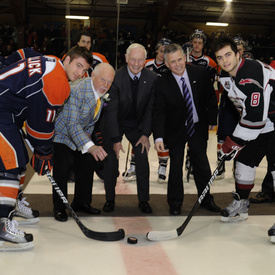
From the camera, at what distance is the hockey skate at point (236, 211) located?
Answer: 2811 millimetres

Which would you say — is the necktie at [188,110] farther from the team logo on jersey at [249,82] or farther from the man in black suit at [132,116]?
the team logo on jersey at [249,82]

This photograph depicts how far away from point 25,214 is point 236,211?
135 cm

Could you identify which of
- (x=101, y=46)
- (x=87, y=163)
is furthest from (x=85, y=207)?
(x=101, y=46)

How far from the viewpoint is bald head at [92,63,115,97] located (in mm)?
2652

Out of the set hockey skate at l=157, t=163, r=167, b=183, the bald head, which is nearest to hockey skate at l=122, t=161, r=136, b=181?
hockey skate at l=157, t=163, r=167, b=183

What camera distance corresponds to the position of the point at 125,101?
9.68 feet

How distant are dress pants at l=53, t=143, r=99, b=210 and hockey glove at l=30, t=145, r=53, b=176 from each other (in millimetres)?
430

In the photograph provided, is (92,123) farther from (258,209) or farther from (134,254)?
(258,209)

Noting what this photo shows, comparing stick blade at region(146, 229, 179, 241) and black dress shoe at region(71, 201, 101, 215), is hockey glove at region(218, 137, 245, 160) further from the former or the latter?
black dress shoe at region(71, 201, 101, 215)

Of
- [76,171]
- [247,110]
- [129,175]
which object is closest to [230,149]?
[247,110]

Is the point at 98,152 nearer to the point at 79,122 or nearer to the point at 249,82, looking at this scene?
the point at 79,122

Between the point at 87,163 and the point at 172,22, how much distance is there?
32.6ft

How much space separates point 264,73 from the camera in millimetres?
2459

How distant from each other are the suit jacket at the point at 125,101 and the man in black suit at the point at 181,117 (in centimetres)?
6
